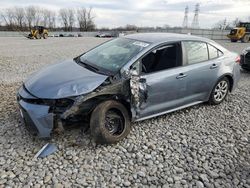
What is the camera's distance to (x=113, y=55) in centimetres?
403

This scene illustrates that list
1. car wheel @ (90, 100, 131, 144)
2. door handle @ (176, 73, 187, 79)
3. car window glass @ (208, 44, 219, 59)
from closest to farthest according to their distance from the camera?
car wheel @ (90, 100, 131, 144) → door handle @ (176, 73, 187, 79) → car window glass @ (208, 44, 219, 59)

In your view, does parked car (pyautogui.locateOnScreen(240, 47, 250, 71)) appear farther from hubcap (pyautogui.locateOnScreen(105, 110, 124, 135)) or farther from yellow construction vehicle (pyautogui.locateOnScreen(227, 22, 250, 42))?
yellow construction vehicle (pyautogui.locateOnScreen(227, 22, 250, 42))

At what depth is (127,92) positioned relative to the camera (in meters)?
3.50

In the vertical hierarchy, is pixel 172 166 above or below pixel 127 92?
below

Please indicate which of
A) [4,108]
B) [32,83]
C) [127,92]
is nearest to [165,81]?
[127,92]

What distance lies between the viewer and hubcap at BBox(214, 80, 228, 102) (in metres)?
4.84

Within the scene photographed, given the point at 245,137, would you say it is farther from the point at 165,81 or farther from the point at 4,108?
the point at 4,108

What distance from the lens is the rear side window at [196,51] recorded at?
4.24 m

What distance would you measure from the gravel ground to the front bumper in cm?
28

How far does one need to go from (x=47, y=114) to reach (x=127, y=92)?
1.17 m

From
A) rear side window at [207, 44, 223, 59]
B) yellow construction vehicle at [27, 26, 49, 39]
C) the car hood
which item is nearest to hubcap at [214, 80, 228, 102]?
rear side window at [207, 44, 223, 59]

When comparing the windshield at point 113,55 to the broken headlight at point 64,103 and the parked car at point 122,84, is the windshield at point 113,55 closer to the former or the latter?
the parked car at point 122,84

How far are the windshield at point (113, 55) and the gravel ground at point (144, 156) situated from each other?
1082mm

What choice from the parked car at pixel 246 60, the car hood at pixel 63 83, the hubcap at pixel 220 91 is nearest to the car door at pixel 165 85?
the car hood at pixel 63 83
